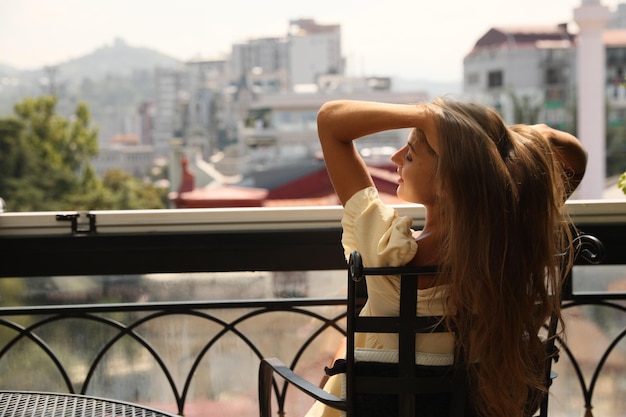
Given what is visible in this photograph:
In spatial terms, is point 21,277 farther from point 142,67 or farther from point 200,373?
point 142,67

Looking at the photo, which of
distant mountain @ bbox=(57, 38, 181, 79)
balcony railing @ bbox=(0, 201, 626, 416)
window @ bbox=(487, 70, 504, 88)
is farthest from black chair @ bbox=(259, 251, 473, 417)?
distant mountain @ bbox=(57, 38, 181, 79)

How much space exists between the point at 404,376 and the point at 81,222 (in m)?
0.74

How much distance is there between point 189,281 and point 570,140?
0.71 m

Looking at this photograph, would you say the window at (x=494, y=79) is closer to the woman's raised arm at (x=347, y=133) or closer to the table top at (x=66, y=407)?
the woman's raised arm at (x=347, y=133)

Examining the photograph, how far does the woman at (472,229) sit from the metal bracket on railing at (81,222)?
588 millimetres

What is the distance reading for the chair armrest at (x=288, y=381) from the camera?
2.96 ft

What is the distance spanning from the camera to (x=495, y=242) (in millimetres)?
838

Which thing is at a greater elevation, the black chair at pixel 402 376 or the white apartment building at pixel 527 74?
the white apartment building at pixel 527 74

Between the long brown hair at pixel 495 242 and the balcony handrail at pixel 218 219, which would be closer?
the long brown hair at pixel 495 242

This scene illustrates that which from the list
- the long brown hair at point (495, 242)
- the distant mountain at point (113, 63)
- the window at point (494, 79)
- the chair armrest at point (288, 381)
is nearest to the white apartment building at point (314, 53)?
the window at point (494, 79)

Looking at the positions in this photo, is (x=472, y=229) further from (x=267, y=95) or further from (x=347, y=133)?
(x=267, y=95)

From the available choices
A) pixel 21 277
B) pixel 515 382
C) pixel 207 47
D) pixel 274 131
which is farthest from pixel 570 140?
pixel 207 47

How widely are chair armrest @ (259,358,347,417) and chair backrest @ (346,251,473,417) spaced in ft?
0.08

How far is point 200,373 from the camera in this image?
1.46 metres
